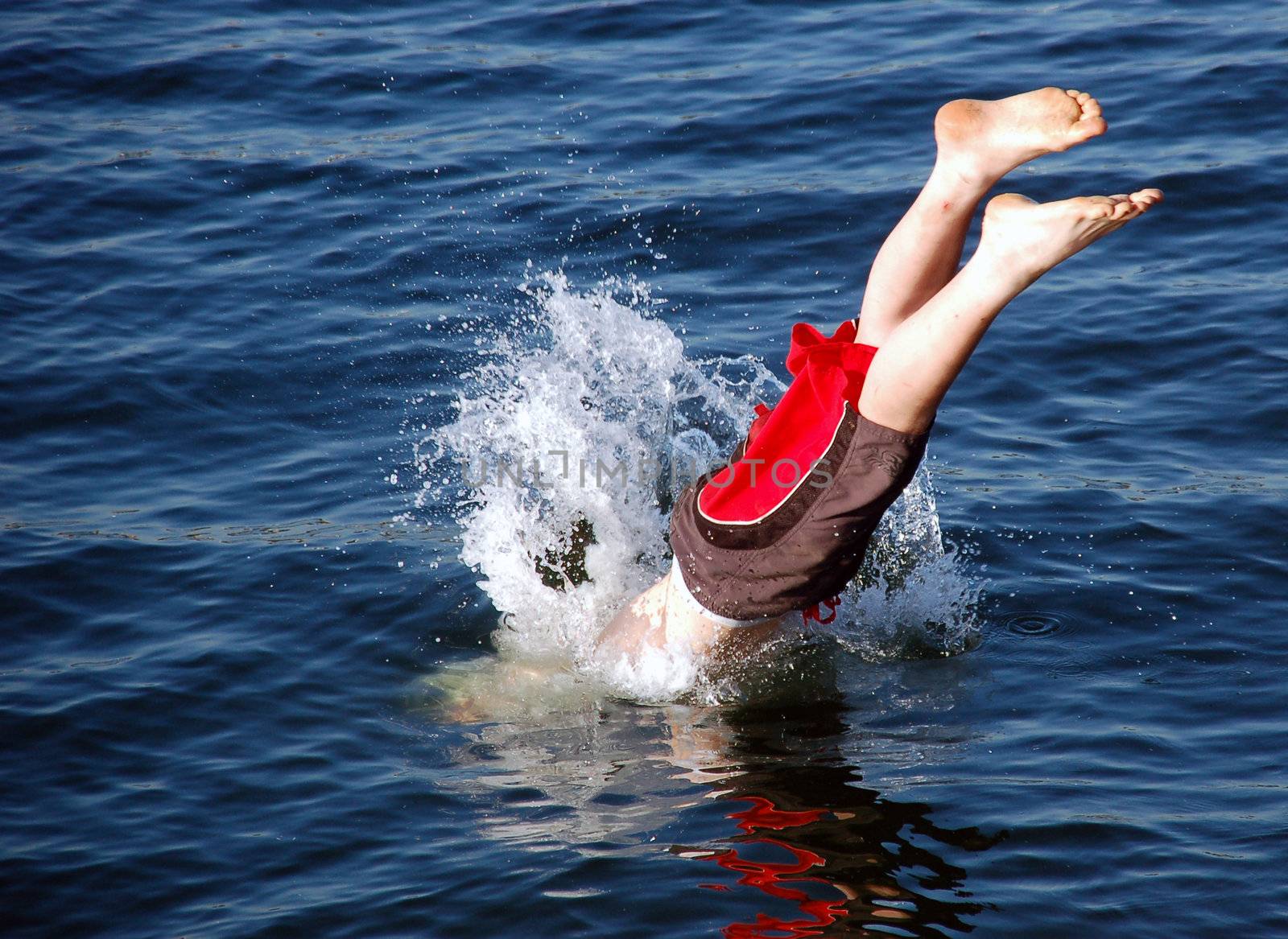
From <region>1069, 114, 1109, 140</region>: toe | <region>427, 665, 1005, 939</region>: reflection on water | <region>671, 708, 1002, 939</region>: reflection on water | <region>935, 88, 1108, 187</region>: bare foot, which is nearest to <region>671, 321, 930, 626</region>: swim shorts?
<region>427, 665, 1005, 939</region>: reflection on water

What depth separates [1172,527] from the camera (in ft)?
20.4

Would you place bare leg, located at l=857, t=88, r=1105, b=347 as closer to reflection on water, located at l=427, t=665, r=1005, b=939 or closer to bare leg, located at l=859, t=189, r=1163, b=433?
bare leg, located at l=859, t=189, r=1163, b=433

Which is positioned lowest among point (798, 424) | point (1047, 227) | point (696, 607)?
point (696, 607)

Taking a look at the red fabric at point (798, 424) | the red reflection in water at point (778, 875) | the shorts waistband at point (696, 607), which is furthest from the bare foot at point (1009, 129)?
the red reflection in water at point (778, 875)

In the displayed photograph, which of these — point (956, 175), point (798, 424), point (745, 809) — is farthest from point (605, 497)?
point (956, 175)

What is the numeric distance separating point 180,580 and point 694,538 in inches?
104

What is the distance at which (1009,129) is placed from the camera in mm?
4230

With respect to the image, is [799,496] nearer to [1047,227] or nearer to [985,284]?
[985,284]

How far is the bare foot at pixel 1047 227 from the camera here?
381 cm

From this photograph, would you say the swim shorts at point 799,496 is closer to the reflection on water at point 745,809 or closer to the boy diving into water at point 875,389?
the boy diving into water at point 875,389

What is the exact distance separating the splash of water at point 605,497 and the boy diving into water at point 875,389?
615 millimetres

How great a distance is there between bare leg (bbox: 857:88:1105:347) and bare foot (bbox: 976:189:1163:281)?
254mm

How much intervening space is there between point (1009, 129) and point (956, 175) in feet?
0.75

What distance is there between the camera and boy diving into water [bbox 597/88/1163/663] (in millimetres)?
3947
